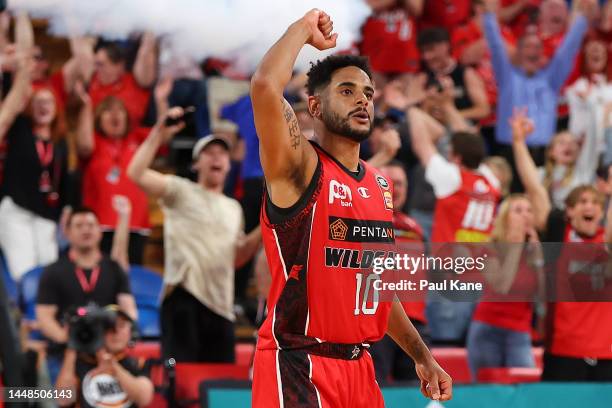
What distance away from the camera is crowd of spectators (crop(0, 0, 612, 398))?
339 inches

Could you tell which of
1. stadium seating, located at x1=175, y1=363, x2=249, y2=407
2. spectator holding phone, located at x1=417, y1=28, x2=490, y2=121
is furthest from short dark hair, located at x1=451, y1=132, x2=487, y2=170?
stadium seating, located at x1=175, y1=363, x2=249, y2=407

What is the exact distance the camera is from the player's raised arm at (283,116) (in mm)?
4699

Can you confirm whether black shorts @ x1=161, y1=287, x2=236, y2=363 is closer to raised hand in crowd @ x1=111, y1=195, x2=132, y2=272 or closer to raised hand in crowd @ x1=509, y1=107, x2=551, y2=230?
raised hand in crowd @ x1=111, y1=195, x2=132, y2=272

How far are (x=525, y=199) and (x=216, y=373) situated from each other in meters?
2.77

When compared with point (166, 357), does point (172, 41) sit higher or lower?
higher

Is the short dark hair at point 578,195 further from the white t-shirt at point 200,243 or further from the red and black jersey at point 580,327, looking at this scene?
the white t-shirt at point 200,243

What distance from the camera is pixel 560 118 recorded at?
1258 centimetres

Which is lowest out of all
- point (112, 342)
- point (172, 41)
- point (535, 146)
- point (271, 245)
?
point (112, 342)

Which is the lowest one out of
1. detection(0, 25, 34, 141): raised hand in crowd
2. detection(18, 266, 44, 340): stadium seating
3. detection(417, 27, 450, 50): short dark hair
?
detection(18, 266, 44, 340): stadium seating

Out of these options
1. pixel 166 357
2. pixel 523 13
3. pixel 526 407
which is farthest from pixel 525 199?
pixel 523 13

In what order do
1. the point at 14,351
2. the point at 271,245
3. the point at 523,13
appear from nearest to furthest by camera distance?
1. the point at 271,245
2. the point at 14,351
3. the point at 523,13

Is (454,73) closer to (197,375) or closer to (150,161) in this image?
(150,161)

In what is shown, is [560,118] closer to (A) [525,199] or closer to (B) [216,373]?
(A) [525,199]

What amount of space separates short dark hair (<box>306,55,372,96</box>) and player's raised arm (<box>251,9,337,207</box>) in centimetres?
37
